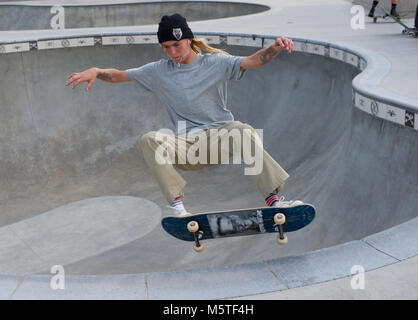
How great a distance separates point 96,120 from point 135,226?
3639 mm

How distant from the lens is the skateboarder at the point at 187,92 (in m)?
4.30

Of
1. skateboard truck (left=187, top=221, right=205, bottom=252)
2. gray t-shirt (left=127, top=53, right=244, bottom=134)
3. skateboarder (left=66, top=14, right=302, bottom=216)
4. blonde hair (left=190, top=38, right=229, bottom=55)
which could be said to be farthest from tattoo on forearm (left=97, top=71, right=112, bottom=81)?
skateboard truck (left=187, top=221, right=205, bottom=252)

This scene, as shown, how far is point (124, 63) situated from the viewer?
1192 centimetres

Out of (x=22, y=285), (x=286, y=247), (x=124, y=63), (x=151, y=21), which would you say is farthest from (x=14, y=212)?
(x=151, y=21)

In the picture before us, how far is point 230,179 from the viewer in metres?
10.4

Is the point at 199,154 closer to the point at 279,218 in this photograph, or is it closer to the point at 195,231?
the point at 195,231

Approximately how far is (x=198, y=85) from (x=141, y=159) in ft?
23.9

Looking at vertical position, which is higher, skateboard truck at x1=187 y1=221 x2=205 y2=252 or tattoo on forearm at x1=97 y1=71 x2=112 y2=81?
tattoo on forearm at x1=97 y1=71 x2=112 y2=81

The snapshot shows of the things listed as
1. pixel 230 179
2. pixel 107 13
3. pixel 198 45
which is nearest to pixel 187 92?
pixel 198 45

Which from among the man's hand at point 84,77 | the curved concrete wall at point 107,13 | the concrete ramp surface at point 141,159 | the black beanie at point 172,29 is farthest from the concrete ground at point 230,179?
the curved concrete wall at point 107,13

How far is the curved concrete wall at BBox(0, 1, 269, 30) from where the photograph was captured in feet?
62.0

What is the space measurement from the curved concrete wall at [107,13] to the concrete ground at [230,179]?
4.68m

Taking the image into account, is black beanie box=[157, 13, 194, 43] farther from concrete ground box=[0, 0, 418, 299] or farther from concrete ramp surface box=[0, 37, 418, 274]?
concrete ramp surface box=[0, 37, 418, 274]
